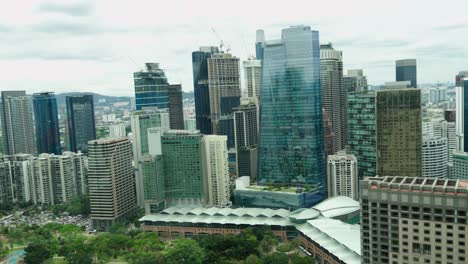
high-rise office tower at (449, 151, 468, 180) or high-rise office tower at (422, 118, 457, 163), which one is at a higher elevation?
high-rise office tower at (422, 118, 457, 163)

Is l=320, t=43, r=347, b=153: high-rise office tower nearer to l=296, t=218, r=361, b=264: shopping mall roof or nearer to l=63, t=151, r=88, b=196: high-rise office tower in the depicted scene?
l=296, t=218, r=361, b=264: shopping mall roof

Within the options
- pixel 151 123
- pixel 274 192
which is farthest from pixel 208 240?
pixel 151 123

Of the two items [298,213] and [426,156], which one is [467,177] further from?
[298,213]

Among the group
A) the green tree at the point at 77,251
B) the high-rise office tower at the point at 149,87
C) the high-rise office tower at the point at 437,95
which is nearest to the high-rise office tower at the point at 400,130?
the green tree at the point at 77,251

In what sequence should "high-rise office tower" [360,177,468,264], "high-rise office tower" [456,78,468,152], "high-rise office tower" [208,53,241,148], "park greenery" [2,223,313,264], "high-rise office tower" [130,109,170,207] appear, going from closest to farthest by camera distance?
"high-rise office tower" [360,177,468,264] < "park greenery" [2,223,313,264] < "high-rise office tower" [130,109,170,207] < "high-rise office tower" [456,78,468,152] < "high-rise office tower" [208,53,241,148]

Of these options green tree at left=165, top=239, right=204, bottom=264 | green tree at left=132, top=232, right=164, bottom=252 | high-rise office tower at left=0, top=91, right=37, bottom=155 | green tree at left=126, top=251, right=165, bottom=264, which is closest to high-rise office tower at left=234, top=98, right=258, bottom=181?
green tree at left=132, top=232, right=164, bottom=252

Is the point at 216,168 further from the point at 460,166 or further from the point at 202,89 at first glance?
the point at 202,89

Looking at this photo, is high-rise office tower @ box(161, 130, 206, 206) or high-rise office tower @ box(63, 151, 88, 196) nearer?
high-rise office tower @ box(161, 130, 206, 206)

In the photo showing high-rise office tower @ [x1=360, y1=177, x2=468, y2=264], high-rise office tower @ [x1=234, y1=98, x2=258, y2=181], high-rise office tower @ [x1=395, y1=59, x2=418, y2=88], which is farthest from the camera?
high-rise office tower @ [x1=395, y1=59, x2=418, y2=88]
